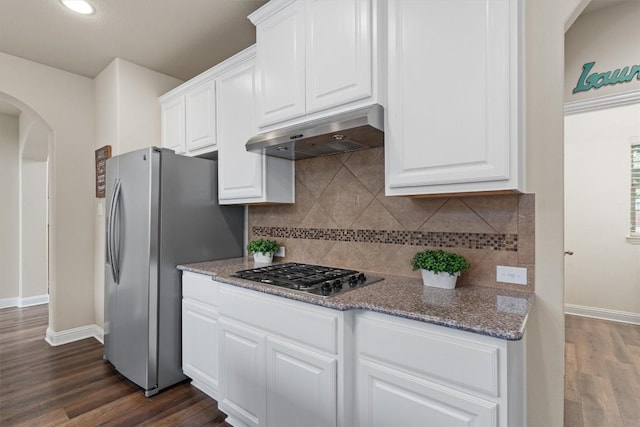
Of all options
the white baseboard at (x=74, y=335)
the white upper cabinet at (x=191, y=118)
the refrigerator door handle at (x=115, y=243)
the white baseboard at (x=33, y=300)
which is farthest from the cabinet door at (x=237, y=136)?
the white baseboard at (x=33, y=300)

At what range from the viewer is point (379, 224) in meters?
2.06

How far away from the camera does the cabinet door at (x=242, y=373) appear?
67.9 inches

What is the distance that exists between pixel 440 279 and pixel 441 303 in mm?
303

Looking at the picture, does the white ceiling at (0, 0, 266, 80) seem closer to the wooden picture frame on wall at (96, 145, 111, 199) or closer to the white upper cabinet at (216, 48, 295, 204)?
the white upper cabinet at (216, 48, 295, 204)

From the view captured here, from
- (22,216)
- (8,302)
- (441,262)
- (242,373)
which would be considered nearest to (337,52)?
(441,262)

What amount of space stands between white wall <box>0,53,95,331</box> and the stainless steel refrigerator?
38.7 inches

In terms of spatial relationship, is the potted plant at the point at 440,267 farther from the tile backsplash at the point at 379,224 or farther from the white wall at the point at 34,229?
the white wall at the point at 34,229

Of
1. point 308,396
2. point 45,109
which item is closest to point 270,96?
point 308,396

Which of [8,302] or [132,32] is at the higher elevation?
[132,32]

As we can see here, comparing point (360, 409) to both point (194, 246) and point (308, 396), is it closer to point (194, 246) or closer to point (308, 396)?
point (308, 396)

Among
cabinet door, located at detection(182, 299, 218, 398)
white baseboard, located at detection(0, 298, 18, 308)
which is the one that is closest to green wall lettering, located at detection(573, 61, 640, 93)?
cabinet door, located at detection(182, 299, 218, 398)

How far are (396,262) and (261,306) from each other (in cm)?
84

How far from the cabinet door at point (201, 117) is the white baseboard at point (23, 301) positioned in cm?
384

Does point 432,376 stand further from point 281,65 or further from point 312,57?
point 281,65
